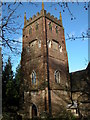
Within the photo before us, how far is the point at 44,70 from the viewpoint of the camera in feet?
58.9

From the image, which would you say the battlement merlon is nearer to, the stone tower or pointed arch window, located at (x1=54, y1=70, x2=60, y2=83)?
the stone tower

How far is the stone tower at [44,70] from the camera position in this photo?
17.2 m

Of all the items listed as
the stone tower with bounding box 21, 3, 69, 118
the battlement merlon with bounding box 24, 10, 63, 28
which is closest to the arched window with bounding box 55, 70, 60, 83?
the stone tower with bounding box 21, 3, 69, 118

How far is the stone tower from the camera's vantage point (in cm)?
1717

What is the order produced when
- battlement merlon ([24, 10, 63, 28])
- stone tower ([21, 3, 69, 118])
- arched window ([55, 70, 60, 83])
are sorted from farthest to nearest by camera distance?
battlement merlon ([24, 10, 63, 28]) < arched window ([55, 70, 60, 83]) < stone tower ([21, 3, 69, 118])

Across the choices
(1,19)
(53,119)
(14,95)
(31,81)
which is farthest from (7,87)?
(1,19)

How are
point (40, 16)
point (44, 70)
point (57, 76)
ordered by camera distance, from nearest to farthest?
point (44, 70) → point (57, 76) → point (40, 16)

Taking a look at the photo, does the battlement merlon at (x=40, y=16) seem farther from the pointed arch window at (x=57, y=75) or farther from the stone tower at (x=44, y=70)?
the pointed arch window at (x=57, y=75)

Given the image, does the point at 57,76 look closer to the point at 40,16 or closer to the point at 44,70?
the point at 44,70

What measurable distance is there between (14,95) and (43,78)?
27.1 feet

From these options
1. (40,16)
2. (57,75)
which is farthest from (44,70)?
(40,16)

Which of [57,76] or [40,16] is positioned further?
[40,16]

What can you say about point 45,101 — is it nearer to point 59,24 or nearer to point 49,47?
point 49,47

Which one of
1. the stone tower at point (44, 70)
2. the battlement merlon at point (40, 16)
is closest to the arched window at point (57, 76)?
the stone tower at point (44, 70)
